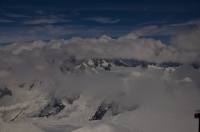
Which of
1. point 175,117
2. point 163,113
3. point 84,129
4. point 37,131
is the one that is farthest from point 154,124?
point 37,131

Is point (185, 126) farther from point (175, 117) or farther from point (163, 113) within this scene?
point (163, 113)

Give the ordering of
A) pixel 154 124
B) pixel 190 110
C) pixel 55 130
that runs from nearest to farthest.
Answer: pixel 55 130 → pixel 154 124 → pixel 190 110

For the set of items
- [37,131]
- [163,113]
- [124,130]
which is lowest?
[163,113]

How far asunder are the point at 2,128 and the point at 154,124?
3478 inches

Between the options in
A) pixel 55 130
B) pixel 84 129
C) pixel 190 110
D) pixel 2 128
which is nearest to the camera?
pixel 2 128

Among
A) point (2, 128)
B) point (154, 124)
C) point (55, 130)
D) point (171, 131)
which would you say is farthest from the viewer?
point (154, 124)

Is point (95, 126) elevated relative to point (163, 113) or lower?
elevated

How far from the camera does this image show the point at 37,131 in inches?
2822

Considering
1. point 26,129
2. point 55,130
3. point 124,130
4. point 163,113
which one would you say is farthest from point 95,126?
point 163,113

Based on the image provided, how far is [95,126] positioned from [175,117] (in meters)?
72.8

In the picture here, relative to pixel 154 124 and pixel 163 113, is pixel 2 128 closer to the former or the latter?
pixel 154 124

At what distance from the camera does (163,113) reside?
15150 cm

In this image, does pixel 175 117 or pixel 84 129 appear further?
pixel 175 117

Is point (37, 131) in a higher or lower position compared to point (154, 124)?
higher
